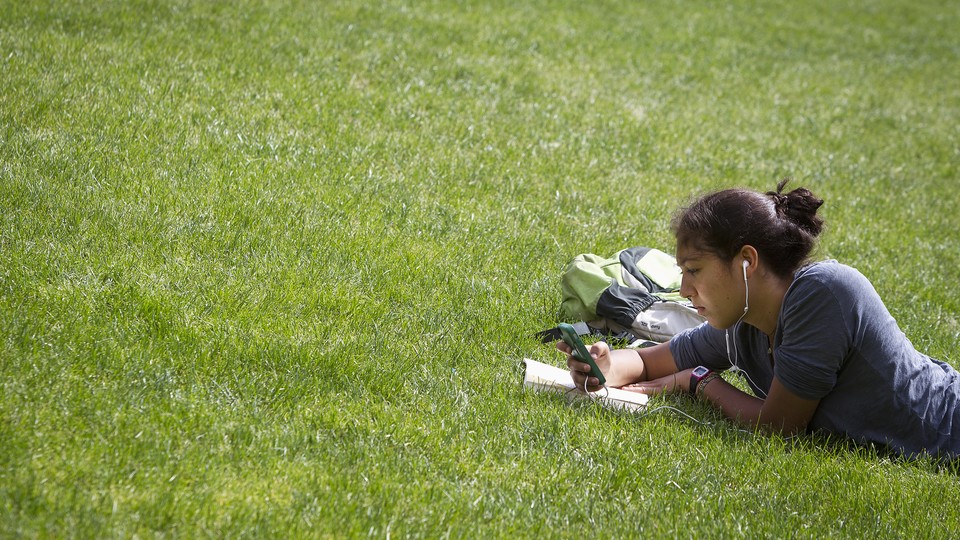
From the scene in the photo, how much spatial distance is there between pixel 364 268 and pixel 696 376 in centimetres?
215

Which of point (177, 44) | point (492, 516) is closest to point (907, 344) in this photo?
point (492, 516)

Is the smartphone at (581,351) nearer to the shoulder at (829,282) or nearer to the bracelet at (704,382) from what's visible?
the bracelet at (704,382)

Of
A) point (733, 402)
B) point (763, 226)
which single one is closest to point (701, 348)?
point (733, 402)

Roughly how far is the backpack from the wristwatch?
2.39 feet

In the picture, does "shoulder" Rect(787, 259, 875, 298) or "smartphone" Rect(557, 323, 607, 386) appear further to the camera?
"smartphone" Rect(557, 323, 607, 386)

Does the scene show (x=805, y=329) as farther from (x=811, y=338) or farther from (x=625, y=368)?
(x=625, y=368)

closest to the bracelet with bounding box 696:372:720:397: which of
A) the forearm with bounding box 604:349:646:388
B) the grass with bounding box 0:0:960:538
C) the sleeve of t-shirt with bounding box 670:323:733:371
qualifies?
the sleeve of t-shirt with bounding box 670:323:733:371

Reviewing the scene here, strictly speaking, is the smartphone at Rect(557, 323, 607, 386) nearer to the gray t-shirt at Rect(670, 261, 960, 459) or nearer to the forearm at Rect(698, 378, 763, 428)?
the forearm at Rect(698, 378, 763, 428)

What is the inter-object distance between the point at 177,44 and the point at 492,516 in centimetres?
695

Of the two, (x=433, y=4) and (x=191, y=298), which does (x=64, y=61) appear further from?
(x=433, y=4)

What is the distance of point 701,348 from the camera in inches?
201

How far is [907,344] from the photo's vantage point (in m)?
4.63

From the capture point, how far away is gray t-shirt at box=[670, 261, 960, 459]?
4.30 m

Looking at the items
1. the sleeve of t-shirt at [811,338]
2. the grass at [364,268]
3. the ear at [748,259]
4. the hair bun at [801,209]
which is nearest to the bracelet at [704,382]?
the grass at [364,268]
